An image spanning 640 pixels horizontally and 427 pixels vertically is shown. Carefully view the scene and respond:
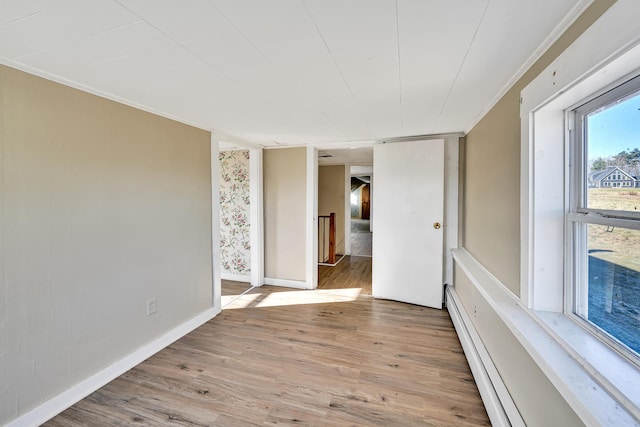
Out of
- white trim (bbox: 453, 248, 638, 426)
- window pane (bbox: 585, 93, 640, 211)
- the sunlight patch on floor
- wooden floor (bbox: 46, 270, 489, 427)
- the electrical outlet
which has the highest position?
window pane (bbox: 585, 93, 640, 211)

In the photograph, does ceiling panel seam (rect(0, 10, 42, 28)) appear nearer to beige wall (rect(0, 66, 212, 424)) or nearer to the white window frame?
beige wall (rect(0, 66, 212, 424))

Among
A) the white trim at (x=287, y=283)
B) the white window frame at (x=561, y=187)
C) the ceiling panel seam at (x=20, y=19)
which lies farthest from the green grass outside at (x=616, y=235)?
the white trim at (x=287, y=283)

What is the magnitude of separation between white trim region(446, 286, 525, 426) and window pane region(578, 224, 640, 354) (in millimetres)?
618

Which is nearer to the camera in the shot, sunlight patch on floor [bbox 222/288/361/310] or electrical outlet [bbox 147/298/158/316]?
electrical outlet [bbox 147/298/158/316]

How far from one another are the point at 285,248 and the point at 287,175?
3.40 feet

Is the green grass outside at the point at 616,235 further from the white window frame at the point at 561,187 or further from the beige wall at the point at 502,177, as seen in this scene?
the beige wall at the point at 502,177

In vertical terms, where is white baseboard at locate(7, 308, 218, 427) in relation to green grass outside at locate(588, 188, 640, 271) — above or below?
below

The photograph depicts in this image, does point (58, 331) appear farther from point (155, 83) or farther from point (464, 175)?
point (464, 175)

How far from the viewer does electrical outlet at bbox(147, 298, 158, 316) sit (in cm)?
217

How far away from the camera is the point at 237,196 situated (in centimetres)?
408

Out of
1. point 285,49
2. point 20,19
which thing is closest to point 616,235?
point 285,49

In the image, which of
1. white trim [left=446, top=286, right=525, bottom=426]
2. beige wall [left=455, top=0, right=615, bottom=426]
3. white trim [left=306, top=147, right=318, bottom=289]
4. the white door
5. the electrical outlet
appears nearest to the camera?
beige wall [left=455, top=0, right=615, bottom=426]

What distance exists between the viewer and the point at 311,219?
364cm

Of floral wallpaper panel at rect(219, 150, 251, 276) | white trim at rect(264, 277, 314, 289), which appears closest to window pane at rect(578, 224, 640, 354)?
white trim at rect(264, 277, 314, 289)
